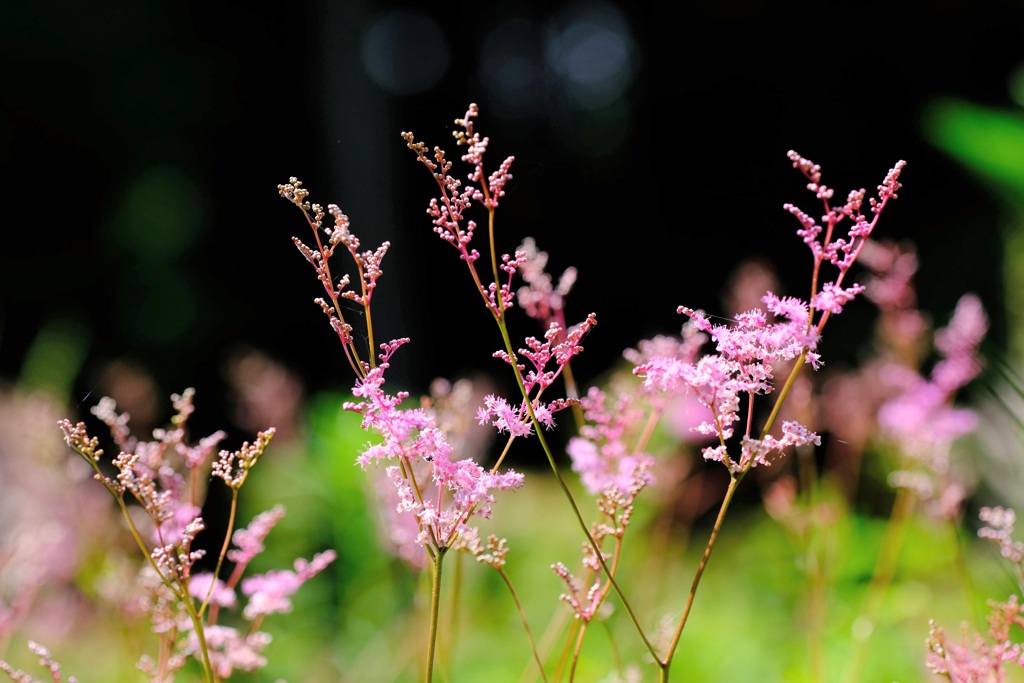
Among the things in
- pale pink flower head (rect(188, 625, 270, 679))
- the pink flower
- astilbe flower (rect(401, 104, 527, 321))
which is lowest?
pale pink flower head (rect(188, 625, 270, 679))

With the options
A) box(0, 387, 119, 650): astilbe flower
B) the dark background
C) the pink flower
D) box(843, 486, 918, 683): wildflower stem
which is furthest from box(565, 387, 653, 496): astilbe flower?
→ the dark background

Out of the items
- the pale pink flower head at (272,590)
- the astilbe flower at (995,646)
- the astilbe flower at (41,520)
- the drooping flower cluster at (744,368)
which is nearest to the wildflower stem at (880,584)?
the astilbe flower at (995,646)

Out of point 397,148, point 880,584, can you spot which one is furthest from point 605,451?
point 397,148

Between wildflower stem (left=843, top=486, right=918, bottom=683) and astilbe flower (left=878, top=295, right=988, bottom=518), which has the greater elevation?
astilbe flower (left=878, top=295, right=988, bottom=518)

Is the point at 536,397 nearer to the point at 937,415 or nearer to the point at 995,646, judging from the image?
the point at 995,646

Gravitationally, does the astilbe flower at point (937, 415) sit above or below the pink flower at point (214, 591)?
above

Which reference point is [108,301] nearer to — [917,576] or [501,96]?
[501,96]

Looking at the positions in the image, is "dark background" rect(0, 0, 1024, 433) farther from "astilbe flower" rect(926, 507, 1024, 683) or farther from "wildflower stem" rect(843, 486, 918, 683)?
"astilbe flower" rect(926, 507, 1024, 683)

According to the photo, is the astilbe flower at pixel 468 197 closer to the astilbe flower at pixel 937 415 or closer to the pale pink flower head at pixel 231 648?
the pale pink flower head at pixel 231 648

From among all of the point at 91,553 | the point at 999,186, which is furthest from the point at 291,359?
the point at 999,186
